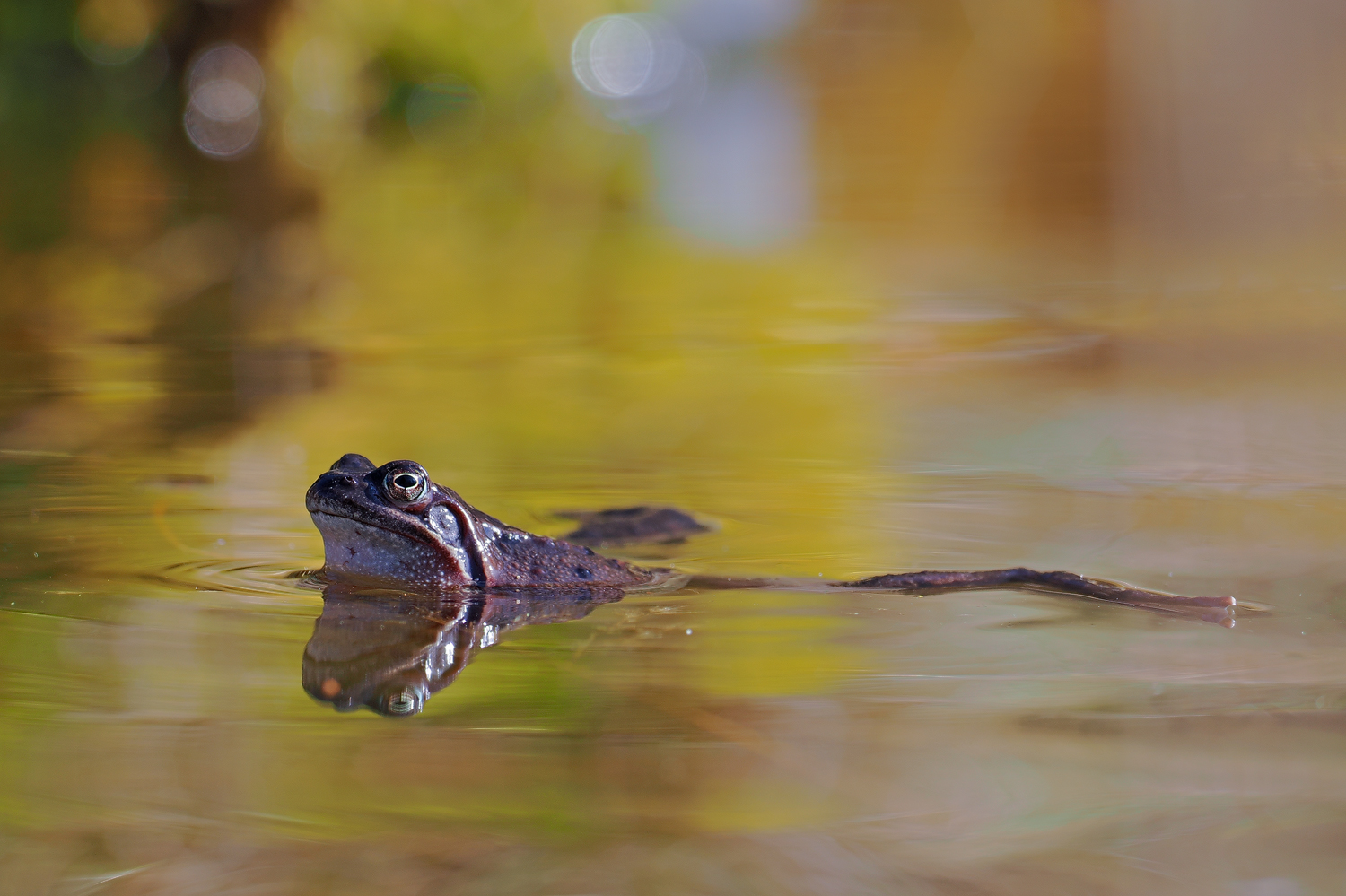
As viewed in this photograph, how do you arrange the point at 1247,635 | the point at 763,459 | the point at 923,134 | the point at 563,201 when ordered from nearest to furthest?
the point at 1247,635 < the point at 763,459 < the point at 563,201 < the point at 923,134

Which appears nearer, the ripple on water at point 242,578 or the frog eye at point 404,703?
the frog eye at point 404,703

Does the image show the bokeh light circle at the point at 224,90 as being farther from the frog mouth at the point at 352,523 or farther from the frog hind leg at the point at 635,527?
the frog mouth at the point at 352,523

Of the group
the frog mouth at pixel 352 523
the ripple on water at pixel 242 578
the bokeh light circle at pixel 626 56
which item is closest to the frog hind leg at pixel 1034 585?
the frog mouth at pixel 352 523

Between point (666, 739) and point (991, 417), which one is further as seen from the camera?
point (991, 417)

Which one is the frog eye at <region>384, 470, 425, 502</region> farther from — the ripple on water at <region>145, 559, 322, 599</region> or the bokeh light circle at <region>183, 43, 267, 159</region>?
the bokeh light circle at <region>183, 43, 267, 159</region>

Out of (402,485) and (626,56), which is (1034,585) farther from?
(626,56)

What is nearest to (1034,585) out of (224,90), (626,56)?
(224,90)

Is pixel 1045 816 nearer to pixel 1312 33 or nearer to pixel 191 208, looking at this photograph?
pixel 191 208

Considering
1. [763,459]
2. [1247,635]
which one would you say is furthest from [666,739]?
[763,459]
